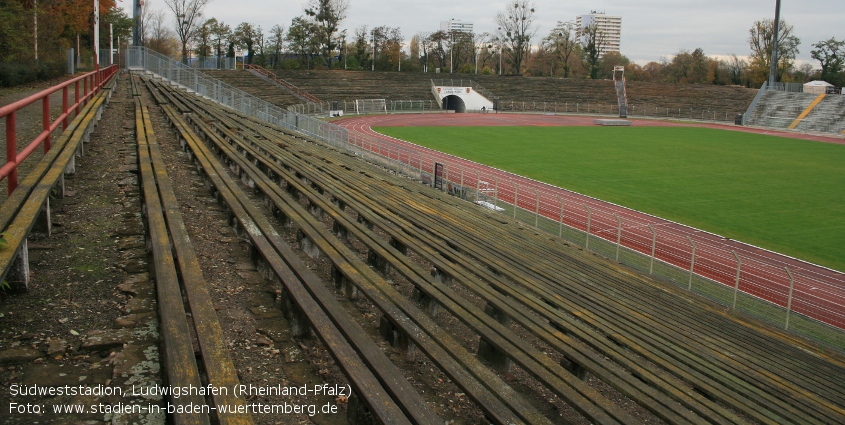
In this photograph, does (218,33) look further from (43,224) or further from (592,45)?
(43,224)

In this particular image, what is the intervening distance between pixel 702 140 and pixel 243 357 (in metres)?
45.3

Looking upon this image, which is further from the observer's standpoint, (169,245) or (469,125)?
(469,125)

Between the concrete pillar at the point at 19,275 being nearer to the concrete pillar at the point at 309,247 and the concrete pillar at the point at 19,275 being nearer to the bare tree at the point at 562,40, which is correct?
the concrete pillar at the point at 309,247

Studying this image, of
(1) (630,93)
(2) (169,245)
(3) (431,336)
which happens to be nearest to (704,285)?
(3) (431,336)

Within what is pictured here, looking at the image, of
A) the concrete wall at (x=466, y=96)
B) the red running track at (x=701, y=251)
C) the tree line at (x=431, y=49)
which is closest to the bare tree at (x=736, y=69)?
the tree line at (x=431, y=49)

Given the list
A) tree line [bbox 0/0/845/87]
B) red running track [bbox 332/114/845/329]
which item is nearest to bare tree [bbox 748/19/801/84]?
tree line [bbox 0/0/845/87]

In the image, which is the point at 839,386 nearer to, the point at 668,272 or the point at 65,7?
the point at 668,272

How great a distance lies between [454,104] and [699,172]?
4679 centimetres

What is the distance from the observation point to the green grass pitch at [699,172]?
1873 centimetres

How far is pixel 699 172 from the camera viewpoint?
29062 millimetres

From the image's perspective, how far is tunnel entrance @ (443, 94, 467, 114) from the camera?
2835 inches

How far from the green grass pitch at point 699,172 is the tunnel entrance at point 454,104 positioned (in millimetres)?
22463

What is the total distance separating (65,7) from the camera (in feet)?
138

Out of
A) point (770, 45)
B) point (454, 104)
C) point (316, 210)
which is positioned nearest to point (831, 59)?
point (770, 45)
